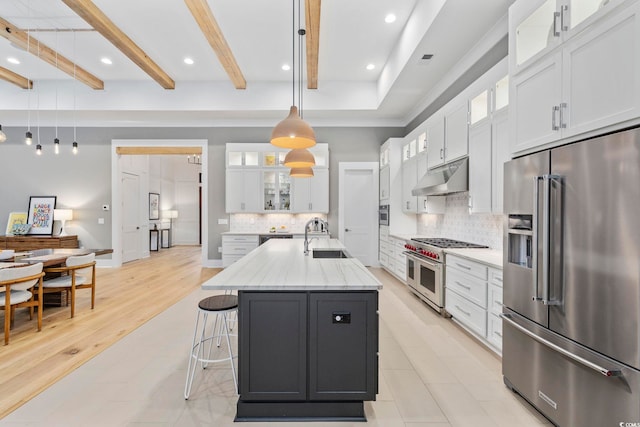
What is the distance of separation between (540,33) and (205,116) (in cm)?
588

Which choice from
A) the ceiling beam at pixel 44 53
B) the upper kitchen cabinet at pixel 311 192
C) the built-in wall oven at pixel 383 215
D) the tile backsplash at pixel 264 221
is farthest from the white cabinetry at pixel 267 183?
the ceiling beam at pixel 44 53

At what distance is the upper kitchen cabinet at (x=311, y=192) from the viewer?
21.3 feet

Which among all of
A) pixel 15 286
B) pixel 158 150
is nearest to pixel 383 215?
pixel 158 150

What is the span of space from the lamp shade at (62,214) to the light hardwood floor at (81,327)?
145cm

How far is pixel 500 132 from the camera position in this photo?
2.99 meters

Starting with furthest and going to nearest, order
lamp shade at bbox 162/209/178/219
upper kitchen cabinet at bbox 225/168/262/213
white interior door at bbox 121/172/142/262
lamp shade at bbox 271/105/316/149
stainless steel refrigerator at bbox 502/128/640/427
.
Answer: lamp shade at bbox 162/209/178/219
white interior door at bbox 121/172/142/262
upper kitchen cabinet at bbox 225/168/262/213
lamp shade at bbox 271/105/316/149
stainless steel refrigerator at bbox 502/128/640/427

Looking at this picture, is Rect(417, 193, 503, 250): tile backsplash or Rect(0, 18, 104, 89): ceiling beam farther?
Rect(0, 18, 104, 89): ceiling beam

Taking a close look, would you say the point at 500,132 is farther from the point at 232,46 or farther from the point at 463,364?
the point at 232,46

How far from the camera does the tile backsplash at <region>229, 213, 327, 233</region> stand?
6773mm

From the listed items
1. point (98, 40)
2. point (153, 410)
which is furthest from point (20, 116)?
point (153, 410)

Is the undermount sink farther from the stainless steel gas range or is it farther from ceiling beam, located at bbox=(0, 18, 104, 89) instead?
ceiling beam, located at bbox=(0, 18, 104, 89)

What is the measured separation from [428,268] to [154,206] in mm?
9206

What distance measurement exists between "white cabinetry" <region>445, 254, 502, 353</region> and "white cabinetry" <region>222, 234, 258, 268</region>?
12.8 ft

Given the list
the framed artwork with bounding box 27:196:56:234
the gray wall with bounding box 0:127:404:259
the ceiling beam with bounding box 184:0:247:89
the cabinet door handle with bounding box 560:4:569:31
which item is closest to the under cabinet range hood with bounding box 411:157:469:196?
the cabinet door handle with bounding box 560:4:569:31
